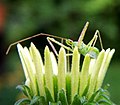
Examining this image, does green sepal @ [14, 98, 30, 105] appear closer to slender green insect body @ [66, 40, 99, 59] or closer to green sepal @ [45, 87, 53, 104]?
green sepal @ [45, 87, 53, 104]

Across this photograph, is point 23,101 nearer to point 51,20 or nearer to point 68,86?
point 68,86

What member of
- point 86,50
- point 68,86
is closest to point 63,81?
point 68,86

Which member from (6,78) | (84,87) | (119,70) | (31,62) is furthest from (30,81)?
(119,70)

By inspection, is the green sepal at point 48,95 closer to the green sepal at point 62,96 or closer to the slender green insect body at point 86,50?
the green sepal at point 62,96

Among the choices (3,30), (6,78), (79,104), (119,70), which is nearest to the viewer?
(79,104)

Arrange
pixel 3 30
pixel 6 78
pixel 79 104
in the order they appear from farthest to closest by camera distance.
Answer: pixel 3 30, pixel 6 78, pixel 79 104

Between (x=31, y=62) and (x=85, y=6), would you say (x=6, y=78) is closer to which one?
(x=85, y=6)

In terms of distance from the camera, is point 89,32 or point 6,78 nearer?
point 6,78

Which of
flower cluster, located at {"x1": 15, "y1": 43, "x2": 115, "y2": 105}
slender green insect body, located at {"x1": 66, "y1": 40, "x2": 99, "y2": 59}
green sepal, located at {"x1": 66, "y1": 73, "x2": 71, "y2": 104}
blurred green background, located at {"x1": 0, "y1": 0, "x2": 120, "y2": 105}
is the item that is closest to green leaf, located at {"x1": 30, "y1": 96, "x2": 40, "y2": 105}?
flower cluster, located at {"x1": 15, "y1": 43, "x2": 115, "y2": 105}
